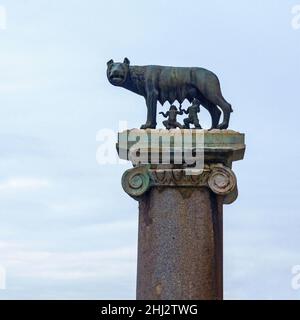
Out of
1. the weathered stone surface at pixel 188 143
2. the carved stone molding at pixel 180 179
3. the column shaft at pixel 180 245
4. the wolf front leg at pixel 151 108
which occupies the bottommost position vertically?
the column shaft at pixel 180 245

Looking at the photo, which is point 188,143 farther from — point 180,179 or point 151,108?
point 151,108

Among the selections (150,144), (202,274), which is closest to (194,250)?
(202,274)

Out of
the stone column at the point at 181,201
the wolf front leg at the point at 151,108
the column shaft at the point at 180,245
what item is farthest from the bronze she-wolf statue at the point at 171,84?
the column shaft at the point at 180,245

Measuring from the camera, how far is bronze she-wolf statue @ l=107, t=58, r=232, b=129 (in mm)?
27172

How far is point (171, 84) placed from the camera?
2727 cm

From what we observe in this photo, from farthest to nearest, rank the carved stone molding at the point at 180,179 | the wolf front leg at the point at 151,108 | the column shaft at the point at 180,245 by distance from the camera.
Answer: the wolf front leg at the point at 151,108 < the carved stone molding at the point at 180,179 < the column shaft at the point at 180,245

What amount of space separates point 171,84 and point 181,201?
2.23 m

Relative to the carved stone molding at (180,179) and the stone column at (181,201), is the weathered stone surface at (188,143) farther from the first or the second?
the carved stone molding at (180,179)

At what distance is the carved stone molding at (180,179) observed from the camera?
2652 cm
